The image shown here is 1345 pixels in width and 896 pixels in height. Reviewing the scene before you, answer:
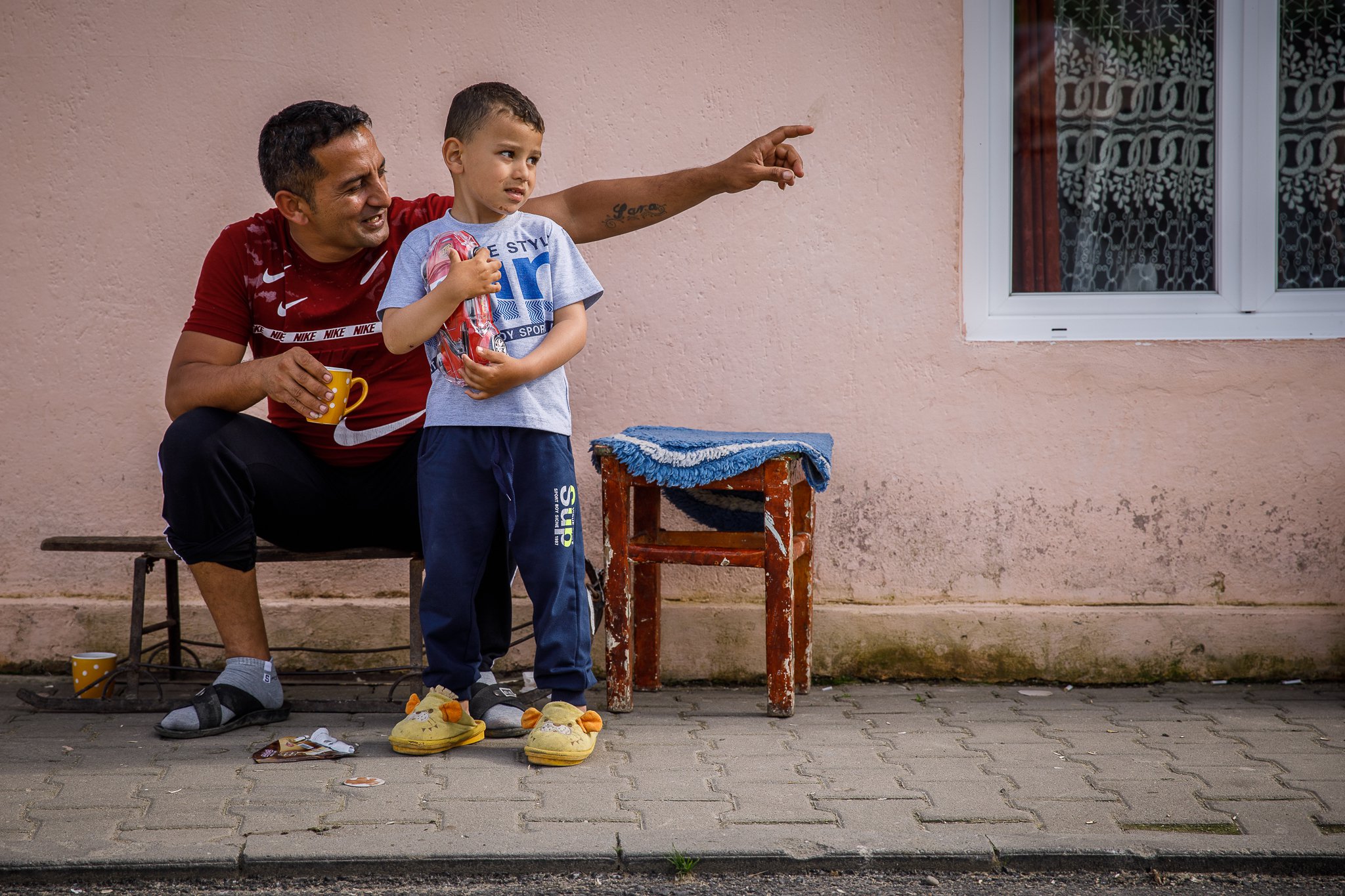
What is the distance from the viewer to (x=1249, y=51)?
12.8ft

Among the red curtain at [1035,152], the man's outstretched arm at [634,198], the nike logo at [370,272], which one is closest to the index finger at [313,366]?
the nike logo at [370,272]

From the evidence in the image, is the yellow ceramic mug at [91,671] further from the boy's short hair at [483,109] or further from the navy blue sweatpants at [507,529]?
the boy's short hair at [483,109]

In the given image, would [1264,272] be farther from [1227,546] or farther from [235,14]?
[235,14]

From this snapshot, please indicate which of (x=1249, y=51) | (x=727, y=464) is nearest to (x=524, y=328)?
(x=727, y=464)

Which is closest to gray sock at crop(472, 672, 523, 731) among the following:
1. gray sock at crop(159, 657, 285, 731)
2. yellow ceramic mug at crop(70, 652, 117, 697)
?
gray sock at crop(159, 657, 285, 731)

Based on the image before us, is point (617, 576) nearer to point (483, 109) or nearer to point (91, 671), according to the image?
point (483, 109)

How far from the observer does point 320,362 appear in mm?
3121

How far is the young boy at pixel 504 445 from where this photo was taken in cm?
288

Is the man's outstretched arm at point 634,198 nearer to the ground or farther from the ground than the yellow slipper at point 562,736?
farther from the ground

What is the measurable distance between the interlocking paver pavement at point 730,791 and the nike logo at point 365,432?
820mm

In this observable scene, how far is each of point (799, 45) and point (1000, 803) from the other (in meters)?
2.51

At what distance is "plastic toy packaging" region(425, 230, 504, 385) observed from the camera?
2.87 metres

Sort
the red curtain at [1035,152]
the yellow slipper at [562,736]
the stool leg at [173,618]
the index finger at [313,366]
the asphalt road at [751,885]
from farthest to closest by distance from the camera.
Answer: the red curtain at [1035,152], the stool leg at [173,618], the index finger at [313,366], the yellow slipper at [562,736], the asphalt road at [751,885]

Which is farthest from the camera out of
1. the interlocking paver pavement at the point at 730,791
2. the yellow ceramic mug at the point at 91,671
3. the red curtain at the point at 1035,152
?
the red curtain at the point at 1035,152
